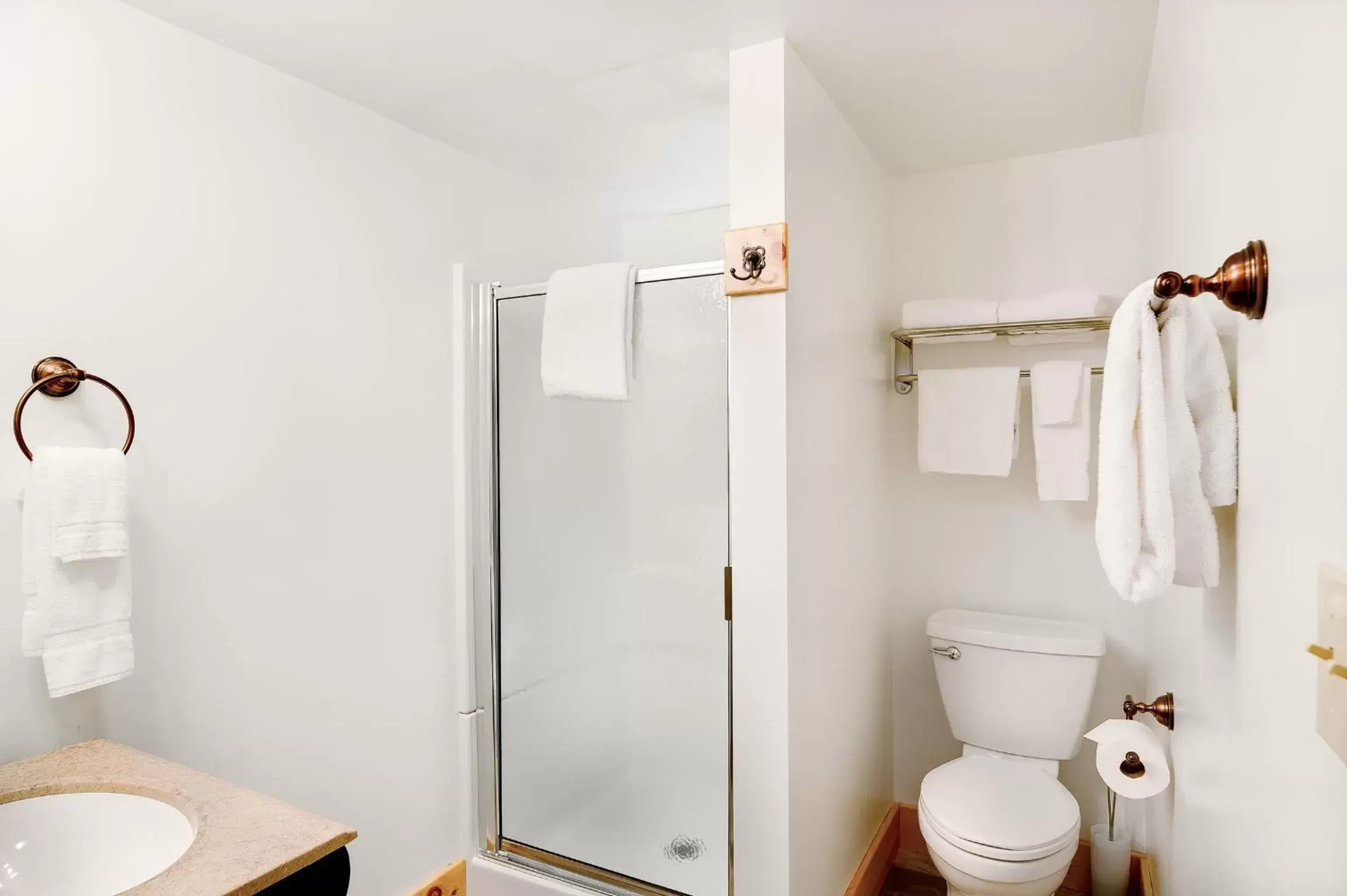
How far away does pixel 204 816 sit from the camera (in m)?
1.17

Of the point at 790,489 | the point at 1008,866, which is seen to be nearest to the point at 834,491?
the point at 790,489

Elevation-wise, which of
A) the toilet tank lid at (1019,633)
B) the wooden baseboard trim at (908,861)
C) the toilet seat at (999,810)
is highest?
the toilet tank lid at (1019,633)

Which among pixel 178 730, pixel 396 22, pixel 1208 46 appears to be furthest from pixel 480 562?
pixel 1208 46

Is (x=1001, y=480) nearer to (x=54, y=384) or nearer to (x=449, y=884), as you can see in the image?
(x=449, y=884)

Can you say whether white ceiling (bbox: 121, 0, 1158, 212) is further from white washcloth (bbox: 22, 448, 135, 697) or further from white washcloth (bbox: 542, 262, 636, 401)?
white washcloth (bbox: 22, 448, 135, 697)

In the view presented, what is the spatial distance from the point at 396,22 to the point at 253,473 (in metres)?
1.02

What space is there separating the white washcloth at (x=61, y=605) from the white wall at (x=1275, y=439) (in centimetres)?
166

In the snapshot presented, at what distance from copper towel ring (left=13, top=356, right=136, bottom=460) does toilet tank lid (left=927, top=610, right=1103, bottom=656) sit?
6.93 ft

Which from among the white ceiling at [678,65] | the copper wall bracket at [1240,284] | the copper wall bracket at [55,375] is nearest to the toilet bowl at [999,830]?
the copper wall bracket at [1240,284]

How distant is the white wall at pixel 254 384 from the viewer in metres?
1.47

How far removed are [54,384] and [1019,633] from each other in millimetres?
2346

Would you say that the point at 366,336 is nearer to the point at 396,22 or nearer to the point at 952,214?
the point at 396,22

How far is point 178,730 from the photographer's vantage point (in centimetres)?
165

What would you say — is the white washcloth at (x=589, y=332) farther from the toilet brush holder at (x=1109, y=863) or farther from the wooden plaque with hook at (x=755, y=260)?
the toilet brush holder at (x=1109, y=863)
